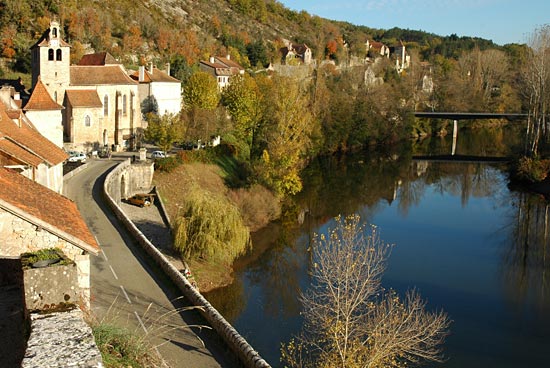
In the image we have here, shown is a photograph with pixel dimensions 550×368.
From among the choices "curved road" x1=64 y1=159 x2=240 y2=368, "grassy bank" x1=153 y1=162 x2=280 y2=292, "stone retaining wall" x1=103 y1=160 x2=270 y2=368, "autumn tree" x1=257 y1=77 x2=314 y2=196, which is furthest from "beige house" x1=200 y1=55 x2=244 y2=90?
"stone retaining wall" x1=103 y1=160 x2=270 y2=368

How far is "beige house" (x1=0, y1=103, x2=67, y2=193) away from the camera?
1586cm

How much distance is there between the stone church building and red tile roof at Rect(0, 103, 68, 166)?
613 inches

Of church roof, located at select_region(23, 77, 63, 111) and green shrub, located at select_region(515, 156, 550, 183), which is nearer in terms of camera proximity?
church roof, located at select_region(23, 77, 63, 111)

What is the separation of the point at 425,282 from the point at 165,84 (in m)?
32.0

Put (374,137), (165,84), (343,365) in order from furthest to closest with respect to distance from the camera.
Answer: (374,137) → (165,84) → (343,365)

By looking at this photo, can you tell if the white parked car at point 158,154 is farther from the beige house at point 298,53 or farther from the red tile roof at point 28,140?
the beige house at point 298,53

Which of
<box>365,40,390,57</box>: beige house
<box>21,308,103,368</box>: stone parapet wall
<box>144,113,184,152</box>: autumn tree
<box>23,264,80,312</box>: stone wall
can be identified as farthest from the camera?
<box>365,40,390,57</box>: beige house

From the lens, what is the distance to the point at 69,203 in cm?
1301

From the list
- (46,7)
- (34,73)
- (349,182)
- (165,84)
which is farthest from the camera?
(46,7)

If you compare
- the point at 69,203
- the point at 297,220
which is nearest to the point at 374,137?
the point at 297,220

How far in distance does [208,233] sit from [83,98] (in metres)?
21.1

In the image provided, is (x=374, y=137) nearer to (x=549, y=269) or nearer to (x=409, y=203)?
(x=409, y=203)

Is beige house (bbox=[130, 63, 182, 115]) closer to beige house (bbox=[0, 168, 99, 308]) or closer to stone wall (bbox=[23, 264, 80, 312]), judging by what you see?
beige house (bbox=[0, 168, 99, 308])

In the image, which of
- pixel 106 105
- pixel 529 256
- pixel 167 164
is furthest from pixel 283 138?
pixel 529 256
